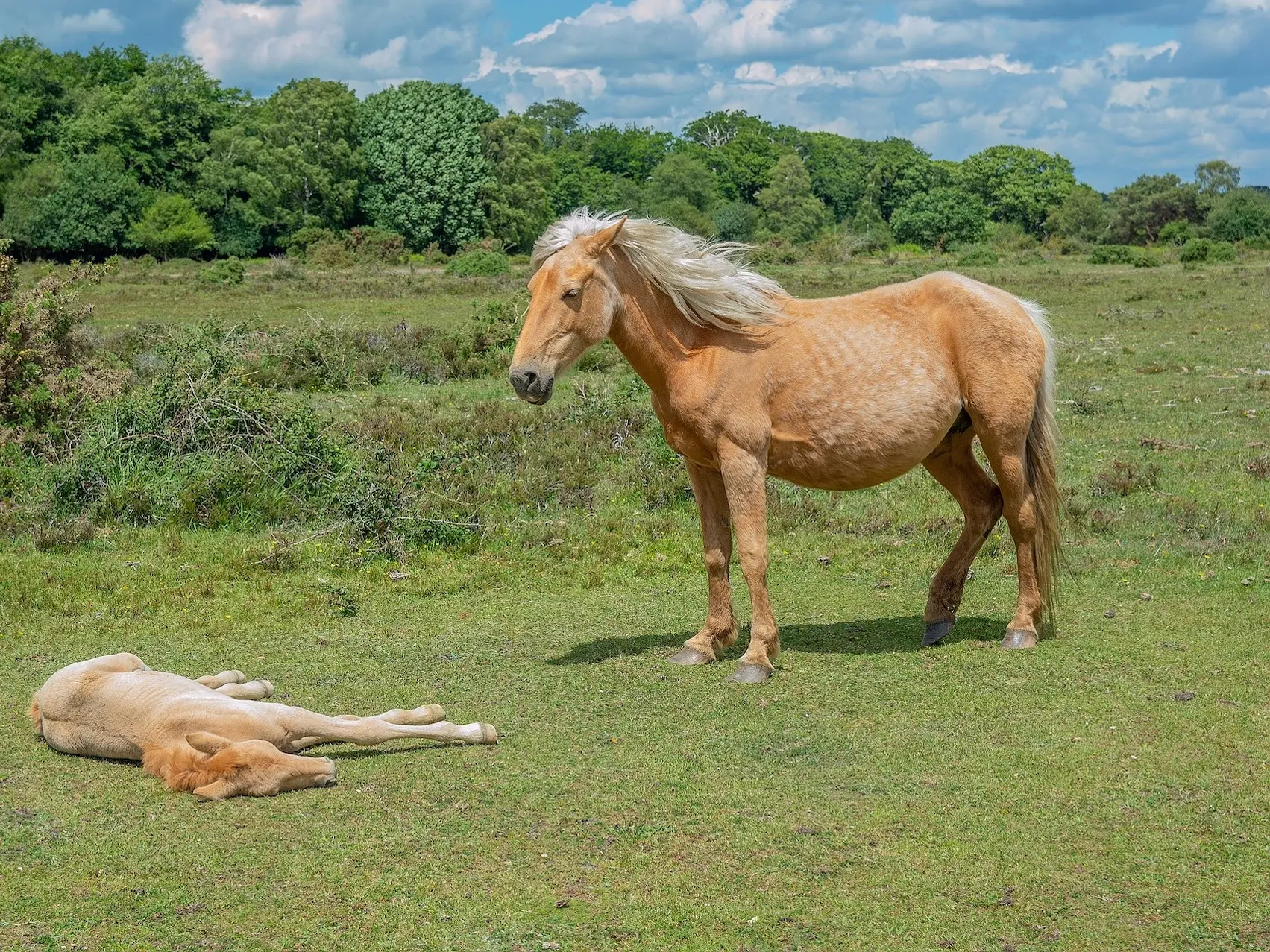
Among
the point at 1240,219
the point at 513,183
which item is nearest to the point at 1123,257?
the point at 1240,219

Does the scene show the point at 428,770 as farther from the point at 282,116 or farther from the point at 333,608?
the point at 282,116

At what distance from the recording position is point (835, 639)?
8.78 meters

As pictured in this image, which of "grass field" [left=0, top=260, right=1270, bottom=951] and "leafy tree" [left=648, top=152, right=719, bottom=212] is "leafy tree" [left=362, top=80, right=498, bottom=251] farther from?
"grass field" [left=0, top=260, right=1270, bottom=951]

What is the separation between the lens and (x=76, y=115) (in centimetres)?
6919

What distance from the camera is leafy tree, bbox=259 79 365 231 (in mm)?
65625

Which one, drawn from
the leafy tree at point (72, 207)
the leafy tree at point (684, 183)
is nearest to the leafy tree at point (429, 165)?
the leafy tree at point (72, 207)

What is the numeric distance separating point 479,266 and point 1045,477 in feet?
126

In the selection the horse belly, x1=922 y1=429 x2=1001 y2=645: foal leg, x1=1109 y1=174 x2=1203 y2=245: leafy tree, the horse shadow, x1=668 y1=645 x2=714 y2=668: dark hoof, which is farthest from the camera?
x1=1109 y1=174 x2=1203 y2=245: leafy tree

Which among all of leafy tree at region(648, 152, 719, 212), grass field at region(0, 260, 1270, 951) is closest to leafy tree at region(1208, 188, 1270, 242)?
leafy tree at region(648, 152, 719, 212)

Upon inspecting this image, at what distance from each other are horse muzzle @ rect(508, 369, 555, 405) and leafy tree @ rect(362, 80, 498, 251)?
5875 centimetres

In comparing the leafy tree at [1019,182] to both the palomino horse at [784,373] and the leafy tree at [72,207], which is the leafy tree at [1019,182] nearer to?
the leafy tree at [72,207]

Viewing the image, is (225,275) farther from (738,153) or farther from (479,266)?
(738,153)

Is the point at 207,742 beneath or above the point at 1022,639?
above

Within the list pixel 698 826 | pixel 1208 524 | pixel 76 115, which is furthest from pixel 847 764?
pixel 76 115
